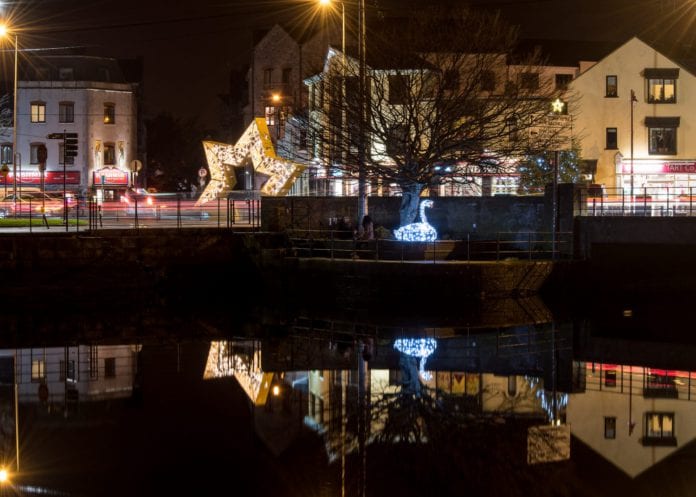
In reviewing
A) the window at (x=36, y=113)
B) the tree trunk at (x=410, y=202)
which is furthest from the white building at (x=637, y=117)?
the window at (x=36, y=113)

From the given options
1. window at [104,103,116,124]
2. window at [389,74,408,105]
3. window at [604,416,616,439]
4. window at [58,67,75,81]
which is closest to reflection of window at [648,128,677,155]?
window at [389,74,408,105]

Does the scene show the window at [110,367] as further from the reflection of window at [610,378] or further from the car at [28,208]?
the car at [28,208]

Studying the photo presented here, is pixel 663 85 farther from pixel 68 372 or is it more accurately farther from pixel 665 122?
pixel 68 372

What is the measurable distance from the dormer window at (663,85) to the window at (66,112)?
41254mm

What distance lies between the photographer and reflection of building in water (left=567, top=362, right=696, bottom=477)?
13469 mm

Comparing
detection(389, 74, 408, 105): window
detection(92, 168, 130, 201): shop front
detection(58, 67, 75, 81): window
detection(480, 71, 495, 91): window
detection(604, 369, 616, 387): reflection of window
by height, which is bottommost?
detection(604, 369, 616, 387): reflection of window

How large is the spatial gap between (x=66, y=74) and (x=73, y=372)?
59439mm

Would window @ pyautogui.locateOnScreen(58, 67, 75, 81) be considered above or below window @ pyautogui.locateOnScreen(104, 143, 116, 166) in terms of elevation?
above

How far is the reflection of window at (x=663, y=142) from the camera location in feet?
199

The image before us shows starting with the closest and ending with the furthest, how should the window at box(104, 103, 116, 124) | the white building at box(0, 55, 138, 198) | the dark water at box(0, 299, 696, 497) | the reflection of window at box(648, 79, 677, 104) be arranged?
the dark water at box(0, 299, 696, 497) < the reflection of window at box(648, 79, 677, 104) < the white building at box(0, 55, 138, 198) < the window at box(104, 103, 116, 124)

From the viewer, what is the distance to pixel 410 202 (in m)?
36.0

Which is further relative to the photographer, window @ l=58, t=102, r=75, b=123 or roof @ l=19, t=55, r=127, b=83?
roof @ l=19, t=55, r=127, b=83

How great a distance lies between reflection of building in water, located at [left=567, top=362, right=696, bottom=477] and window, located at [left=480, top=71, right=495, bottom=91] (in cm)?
1873

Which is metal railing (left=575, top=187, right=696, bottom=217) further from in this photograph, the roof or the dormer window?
the roof
